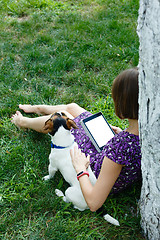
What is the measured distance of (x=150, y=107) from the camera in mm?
1617

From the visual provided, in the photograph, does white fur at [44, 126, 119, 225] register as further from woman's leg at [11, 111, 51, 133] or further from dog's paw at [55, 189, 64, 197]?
woman's leg at [11, 111, 51, 133]

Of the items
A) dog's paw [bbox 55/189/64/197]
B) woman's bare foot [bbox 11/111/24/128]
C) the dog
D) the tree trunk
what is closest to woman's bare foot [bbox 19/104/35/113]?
woman's bare foot [bbox 11/111/24/128]

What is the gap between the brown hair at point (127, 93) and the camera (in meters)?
1.99

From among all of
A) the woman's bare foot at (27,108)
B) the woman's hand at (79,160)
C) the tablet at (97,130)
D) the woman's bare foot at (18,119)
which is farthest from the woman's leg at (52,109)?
the woman's hand at (79,160)

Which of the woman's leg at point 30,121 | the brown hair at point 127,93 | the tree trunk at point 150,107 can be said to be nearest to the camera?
the tree trunk at point 150,107

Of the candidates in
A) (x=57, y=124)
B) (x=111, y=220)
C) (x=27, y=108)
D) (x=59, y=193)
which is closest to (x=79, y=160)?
(x=57, y=124)

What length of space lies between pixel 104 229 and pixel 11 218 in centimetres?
80

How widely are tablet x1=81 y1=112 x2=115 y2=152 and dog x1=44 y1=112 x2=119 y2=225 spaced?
0.63ft

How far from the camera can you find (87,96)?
12.6 ft

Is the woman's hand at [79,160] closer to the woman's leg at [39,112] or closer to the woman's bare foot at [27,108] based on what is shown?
the woman's leg at [39,112]

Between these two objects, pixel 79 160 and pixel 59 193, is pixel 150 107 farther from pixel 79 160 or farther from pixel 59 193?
pixel 59 193

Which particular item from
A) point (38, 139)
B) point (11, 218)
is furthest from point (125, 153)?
point (38, 139)

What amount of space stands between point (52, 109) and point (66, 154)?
1.00 m

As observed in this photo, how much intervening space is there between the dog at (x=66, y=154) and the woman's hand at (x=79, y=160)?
0.23 ft
